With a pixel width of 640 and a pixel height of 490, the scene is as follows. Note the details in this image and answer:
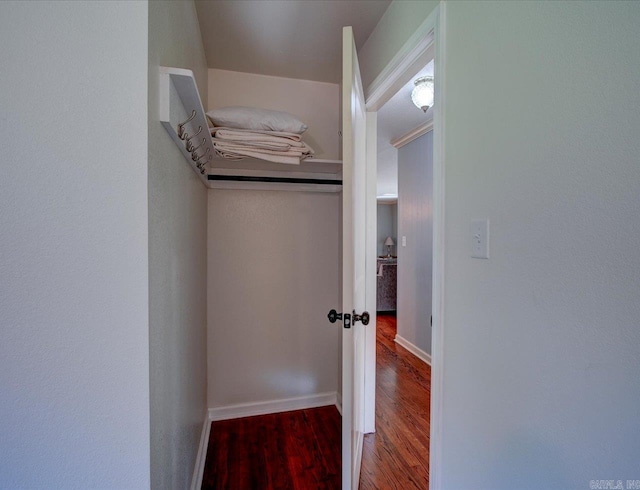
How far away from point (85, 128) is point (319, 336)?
6.28ft

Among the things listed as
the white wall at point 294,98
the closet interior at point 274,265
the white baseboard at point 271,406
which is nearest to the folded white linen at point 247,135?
the closet interior at point 274,265

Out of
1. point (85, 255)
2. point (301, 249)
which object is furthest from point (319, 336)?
point (85, 255)

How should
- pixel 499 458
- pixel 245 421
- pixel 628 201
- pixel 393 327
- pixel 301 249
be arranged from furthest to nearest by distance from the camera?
pixel 393 327 → pixel 301 249 → pixel 245 421 → pixel 499 458 → pixel 628 201

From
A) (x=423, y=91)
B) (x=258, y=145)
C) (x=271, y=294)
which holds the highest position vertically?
(x=423, y=91)

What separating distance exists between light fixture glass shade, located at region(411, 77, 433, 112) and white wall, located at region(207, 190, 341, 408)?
0.90 m

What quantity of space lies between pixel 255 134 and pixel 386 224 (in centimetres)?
771

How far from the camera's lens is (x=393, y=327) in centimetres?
457

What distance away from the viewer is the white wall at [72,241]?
0.71 meters

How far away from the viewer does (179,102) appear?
998 millimetres

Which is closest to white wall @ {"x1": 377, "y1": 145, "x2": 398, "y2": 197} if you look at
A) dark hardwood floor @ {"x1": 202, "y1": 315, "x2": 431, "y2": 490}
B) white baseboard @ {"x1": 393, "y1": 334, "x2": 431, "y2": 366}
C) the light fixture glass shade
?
the light fixture glass shade

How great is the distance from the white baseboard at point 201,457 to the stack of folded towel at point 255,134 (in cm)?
160

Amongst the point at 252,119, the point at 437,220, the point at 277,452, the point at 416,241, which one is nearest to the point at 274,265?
the point at 252,119

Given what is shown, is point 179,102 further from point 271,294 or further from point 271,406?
point 271,406

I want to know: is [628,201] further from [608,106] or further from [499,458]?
[499,458]
